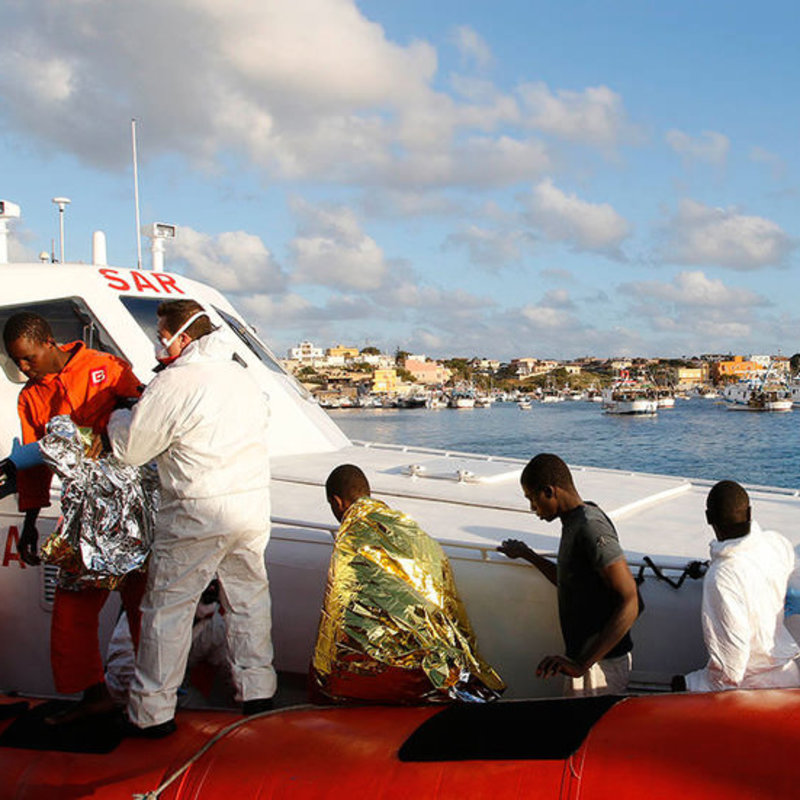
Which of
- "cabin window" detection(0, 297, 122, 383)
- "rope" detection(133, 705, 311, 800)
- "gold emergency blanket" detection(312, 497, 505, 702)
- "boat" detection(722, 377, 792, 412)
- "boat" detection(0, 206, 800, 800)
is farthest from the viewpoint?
"boat" detection(722, 377, 792, 412)

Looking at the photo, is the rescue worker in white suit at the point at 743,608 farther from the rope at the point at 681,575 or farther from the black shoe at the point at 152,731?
the black shoe at the point at 152,731

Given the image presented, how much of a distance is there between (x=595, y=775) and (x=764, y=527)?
244 centimetres

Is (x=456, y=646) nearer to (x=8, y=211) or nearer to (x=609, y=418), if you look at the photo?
(x=8, y=211)

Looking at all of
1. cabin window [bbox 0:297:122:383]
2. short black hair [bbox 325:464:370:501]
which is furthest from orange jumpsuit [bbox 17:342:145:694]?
cabin window [bbox 0:297:122:383]

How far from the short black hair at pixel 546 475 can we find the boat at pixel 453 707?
0.53 m

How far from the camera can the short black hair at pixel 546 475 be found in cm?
333

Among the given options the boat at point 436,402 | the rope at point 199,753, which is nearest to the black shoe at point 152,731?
the rope at point 199,753

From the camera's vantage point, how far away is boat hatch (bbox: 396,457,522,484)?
548 cm

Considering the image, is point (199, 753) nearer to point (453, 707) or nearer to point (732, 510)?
point (453, 707)

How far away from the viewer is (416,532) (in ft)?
11.1

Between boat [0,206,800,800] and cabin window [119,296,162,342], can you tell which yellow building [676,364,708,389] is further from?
boat [0,206,800,800]

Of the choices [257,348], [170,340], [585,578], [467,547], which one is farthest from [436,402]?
[585,578]

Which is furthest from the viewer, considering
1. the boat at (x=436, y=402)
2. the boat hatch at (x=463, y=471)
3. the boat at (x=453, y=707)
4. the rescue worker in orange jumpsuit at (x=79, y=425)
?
the boat at (x=436, y=402)

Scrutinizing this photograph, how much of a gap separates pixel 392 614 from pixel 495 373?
576 feet
